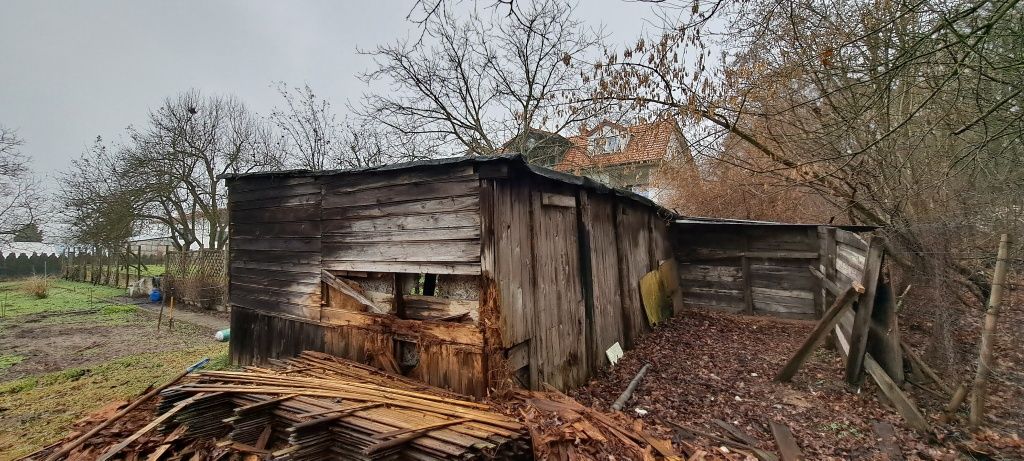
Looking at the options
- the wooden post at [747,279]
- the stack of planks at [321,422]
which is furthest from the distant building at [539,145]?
the stack of planks at [321,422]

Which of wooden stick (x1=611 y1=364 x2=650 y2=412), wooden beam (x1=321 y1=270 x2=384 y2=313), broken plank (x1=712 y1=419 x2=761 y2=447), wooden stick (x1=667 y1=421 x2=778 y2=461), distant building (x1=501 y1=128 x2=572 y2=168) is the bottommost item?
broken plank (x1=712 y1=419 x2=761 y2=447)

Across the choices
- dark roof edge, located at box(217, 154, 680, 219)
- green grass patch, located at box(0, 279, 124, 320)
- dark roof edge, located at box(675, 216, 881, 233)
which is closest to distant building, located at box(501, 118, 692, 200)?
dark roof edge, located at box(217, 154, 680, 219)

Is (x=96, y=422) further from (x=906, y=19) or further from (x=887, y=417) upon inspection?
(x=906, y=19)

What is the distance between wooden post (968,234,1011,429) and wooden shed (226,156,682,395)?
11.7ft

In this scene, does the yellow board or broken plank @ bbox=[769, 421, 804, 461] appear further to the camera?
the yellow board

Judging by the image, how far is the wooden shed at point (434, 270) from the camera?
3.77 m

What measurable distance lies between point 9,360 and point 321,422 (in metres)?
9.16

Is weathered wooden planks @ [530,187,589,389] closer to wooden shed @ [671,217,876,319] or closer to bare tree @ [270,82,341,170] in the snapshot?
wooden shed @ [671,217,876,319]

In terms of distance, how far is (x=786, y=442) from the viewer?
11.6 feet

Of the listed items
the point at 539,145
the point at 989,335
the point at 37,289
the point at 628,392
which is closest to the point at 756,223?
the point at 989,335

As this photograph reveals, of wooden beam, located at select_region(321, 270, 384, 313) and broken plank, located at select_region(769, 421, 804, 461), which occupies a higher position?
wooden beam, located at select_region(321, 270, 384, 313)

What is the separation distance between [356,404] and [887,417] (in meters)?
5.01

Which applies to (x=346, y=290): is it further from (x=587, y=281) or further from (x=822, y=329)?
(x=822, y=329)

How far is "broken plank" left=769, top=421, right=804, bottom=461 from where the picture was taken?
130 inches
